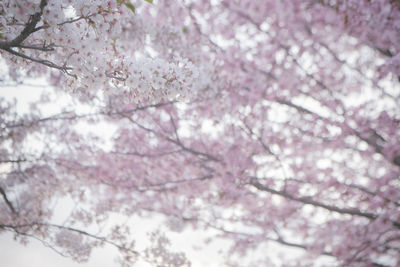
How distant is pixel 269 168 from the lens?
18.5 feet

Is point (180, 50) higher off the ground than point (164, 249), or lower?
higher

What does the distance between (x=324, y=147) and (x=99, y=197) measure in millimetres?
6436

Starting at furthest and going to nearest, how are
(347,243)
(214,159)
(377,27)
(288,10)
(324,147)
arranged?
(288,10)
(324,147)
(214,159)
(347,243)
(377,27)

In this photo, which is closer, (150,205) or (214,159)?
(214,159)

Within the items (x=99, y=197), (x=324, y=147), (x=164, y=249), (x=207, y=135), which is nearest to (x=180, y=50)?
(x=207, y=135)

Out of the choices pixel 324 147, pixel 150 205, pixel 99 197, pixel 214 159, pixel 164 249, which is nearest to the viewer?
pixel 214 159

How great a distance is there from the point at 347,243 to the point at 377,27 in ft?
10.3

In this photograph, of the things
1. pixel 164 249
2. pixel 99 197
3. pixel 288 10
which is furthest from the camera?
pixel 99 197

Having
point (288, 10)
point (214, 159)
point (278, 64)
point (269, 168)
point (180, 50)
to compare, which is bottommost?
point (214, 159)

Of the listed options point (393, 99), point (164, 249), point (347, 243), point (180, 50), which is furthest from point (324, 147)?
point (164, 249)

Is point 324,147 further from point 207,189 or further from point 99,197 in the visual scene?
point 99,197

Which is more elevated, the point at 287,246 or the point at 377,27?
the point at 377,27

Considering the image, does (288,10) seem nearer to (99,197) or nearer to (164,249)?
(164,249)

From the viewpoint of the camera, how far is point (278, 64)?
6020mm
